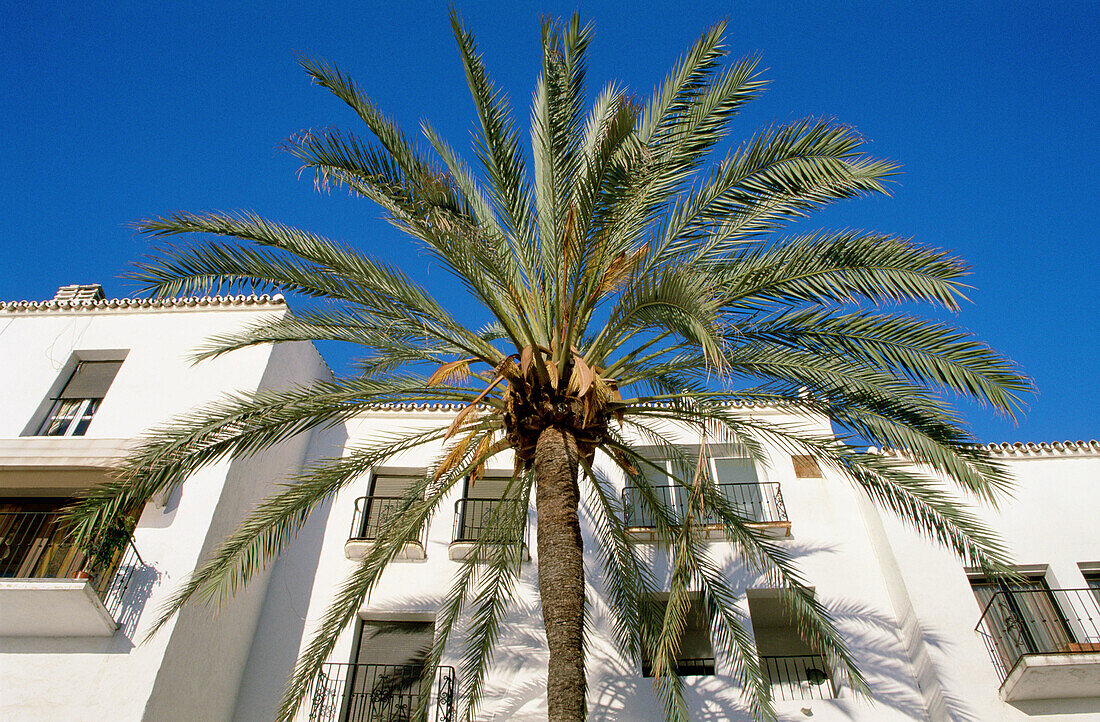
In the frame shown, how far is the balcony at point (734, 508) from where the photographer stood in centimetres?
1203

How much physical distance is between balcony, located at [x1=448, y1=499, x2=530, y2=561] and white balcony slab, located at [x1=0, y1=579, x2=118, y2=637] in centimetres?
449

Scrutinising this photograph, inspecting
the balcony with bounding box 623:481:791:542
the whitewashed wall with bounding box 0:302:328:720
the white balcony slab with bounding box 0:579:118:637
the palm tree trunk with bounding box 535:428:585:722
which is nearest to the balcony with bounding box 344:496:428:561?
the whitewashed wall with bounding box 0:302:328:720

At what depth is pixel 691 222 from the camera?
8.68 m

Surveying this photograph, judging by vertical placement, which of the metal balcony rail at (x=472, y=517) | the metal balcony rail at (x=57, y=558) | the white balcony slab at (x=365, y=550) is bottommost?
the metal balcony rail at (x=57, y=558)

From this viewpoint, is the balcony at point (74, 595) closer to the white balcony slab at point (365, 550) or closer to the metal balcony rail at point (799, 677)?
the white balcony slab at point (365, 550)

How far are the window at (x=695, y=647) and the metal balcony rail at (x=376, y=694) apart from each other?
315 centimetres

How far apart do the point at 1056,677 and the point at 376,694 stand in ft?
28.2

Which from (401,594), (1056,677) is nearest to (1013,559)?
(1056,677)

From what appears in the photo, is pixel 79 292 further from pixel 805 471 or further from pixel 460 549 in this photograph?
pixel 805 471

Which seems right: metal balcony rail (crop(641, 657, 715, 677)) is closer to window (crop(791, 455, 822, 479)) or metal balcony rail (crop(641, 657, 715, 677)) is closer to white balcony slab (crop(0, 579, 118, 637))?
window (crop(791, 455, 822, 479))

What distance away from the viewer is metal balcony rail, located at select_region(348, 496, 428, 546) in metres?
12.6

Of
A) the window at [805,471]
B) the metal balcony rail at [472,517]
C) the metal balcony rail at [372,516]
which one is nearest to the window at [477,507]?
the metal balcony rail at [472,517]

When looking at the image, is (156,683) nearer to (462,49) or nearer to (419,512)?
(419,512)

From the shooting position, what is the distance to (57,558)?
37.3 ft
